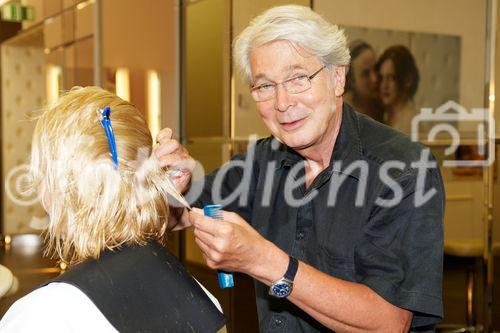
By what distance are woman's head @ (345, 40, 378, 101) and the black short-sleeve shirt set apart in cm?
236

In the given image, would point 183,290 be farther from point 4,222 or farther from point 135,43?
point 4,222

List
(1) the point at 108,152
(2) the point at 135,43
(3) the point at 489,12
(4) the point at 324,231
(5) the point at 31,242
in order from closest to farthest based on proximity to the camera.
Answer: (1) the point at 108,152 → (4) the point at 324,231 → (3) the point at 489,12 → (2) the point at 135,43 → (5) the point at 31,242

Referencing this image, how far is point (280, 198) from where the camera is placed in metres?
1.87

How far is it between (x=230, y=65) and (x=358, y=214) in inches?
87.2

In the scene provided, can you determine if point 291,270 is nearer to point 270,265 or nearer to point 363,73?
point 270,265

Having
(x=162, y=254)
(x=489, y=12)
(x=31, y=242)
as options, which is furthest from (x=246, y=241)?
(x=31, y=242)

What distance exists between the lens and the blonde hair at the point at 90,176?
1.31 meters

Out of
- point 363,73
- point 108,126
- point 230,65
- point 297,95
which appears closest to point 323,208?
point 297,95

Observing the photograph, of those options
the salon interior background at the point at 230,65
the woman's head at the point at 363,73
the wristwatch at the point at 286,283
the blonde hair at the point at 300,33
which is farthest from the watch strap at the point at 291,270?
the woman's head at the point at 363,73

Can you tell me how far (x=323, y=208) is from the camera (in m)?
1.70

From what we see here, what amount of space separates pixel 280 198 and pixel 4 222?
24.3 feet

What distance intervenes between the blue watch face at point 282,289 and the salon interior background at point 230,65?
2.24m

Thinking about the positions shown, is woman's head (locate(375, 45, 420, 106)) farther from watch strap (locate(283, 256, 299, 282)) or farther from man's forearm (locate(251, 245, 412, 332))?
watch strap (locate(283, 256, 299, 282))

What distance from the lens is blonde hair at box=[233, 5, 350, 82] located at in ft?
5.24
